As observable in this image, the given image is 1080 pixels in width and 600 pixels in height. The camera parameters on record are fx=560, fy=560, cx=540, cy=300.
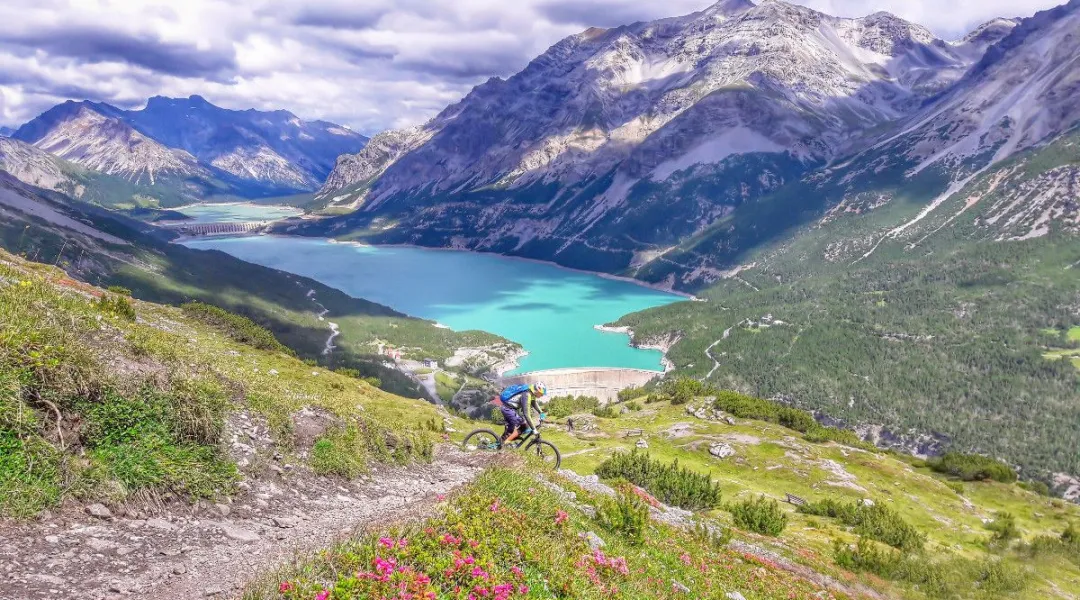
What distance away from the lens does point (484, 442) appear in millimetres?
25531

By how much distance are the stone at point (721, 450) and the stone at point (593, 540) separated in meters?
53.4

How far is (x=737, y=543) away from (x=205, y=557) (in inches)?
941

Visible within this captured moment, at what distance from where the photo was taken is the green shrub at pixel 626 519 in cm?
1844

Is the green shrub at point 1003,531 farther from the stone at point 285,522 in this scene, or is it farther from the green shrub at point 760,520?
the stone at point 285,522

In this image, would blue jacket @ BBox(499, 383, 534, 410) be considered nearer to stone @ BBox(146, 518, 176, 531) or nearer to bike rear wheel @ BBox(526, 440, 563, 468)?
bike rear wheel @ BBox(526, 440, 563, 468)

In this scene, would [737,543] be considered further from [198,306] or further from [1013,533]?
[198,306]

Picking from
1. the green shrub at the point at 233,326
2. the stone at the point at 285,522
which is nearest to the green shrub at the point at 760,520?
the stone at the point at 285,522

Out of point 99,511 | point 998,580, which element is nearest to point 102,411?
point 99,511

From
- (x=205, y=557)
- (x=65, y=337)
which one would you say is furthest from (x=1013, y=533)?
(x=65, y=337)

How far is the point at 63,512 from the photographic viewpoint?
1102 centimetres

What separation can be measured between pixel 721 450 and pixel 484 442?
4828 cm

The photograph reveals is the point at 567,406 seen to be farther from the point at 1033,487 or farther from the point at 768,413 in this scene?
the point at 1033,487

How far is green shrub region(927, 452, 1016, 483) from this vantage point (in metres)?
68.1

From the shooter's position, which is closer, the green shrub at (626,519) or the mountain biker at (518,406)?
the green shrub at (626,519)
